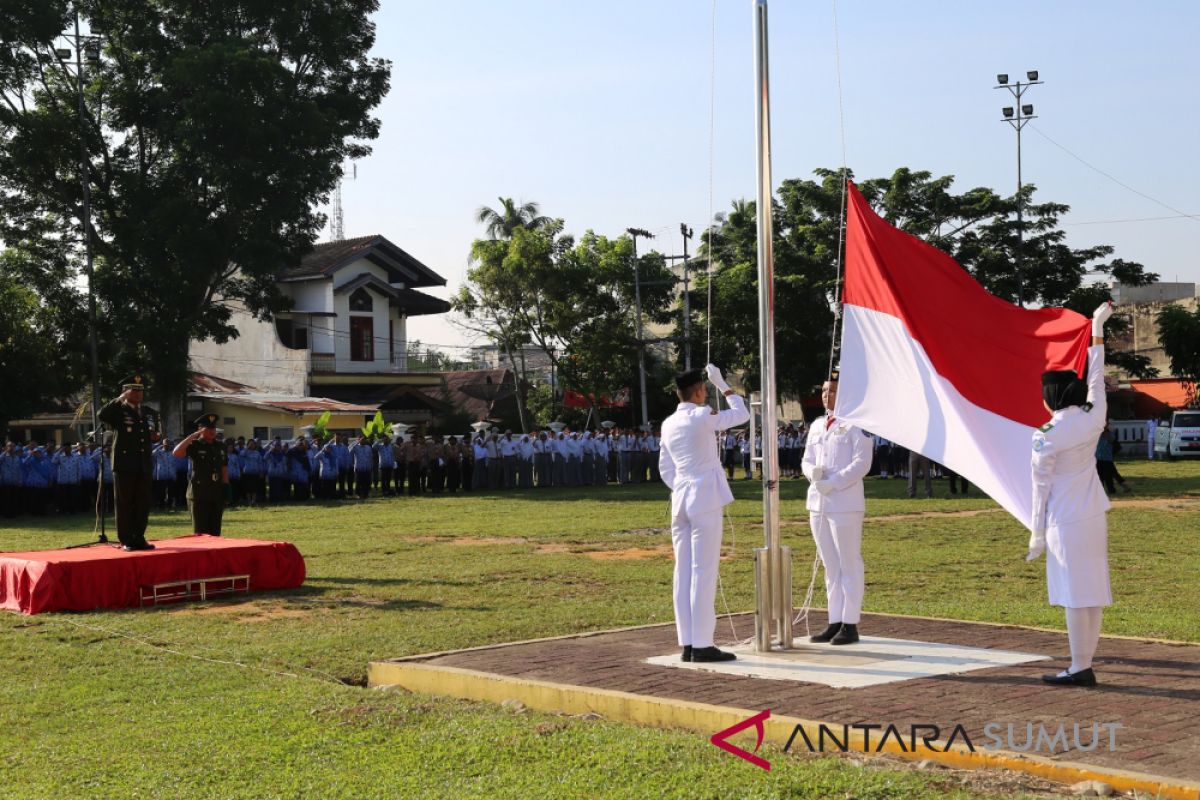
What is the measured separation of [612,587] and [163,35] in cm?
Answer: 2932

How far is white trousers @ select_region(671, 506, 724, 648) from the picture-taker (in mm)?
9188

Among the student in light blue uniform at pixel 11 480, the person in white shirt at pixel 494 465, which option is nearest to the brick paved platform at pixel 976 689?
the student in light blue uniform at pixel 11 480

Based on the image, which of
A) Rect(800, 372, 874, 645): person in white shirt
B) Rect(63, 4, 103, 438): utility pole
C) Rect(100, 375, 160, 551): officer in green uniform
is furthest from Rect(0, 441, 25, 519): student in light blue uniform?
Rect(800, 372, 874, 645): person in white shirt

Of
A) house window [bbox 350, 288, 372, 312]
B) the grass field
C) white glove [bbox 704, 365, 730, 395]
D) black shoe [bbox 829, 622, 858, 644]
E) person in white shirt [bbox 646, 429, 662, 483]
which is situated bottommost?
the grass field

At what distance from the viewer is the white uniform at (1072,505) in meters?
8.05

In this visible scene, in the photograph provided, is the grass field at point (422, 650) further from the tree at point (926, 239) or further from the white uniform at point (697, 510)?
the tree at point (926, 239)

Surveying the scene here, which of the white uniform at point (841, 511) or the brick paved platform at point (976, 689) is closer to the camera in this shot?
the brick paved platform at point (976, 689)

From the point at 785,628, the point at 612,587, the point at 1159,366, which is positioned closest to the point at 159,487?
the point at 612,587

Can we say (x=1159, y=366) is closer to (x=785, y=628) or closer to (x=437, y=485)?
A: (x=437, y=485)

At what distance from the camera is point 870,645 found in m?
9.59

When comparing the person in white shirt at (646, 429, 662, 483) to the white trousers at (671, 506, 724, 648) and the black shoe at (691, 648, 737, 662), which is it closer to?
the white trousers at (671, 506, 724, 648)

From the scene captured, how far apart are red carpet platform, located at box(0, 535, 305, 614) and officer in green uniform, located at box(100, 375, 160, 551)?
278 millimetres

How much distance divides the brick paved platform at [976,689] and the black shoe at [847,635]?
0.53m

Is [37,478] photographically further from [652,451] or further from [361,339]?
[361,339]
